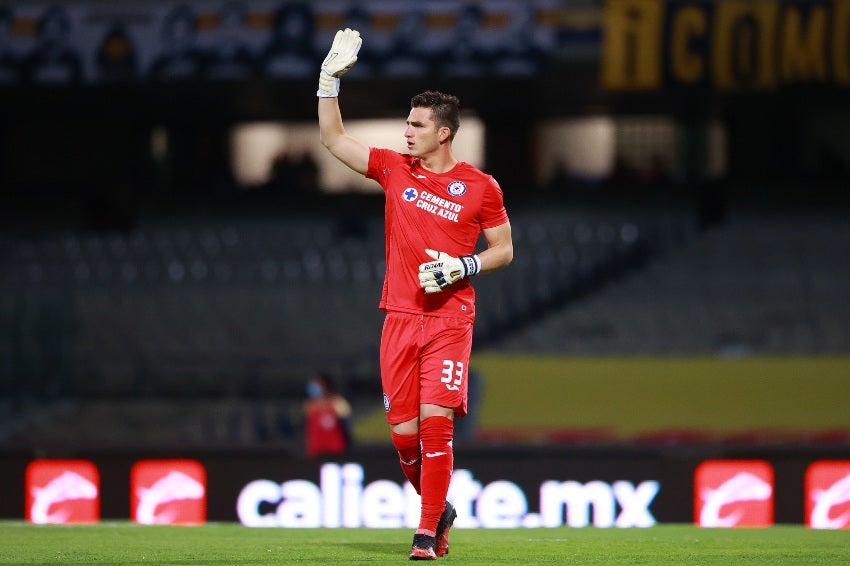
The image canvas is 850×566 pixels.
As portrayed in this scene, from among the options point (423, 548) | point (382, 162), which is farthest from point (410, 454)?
point (382, 162)

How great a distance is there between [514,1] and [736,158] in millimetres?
8002

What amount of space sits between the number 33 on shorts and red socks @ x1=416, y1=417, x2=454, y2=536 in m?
0.15

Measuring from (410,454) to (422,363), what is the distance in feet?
1.50

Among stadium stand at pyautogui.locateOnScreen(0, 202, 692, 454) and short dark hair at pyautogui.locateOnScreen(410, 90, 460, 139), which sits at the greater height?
stadium stand at pyautogui.locateOnScreen(0, 202, 692, 454)

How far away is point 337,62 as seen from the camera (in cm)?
653

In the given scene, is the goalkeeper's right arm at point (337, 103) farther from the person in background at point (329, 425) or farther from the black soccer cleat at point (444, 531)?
the person in background at point (329, 425)

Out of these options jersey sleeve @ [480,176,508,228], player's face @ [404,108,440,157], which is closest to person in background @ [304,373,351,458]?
jersey sleeve @ [480,176,508,228]

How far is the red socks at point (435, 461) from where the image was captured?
6.33 m

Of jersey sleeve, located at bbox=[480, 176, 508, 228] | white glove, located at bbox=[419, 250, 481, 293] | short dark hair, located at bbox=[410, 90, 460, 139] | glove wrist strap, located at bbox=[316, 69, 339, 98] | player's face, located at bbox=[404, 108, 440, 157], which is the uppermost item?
glove wrist strap, located at bbox=[316, 69, 339, 98]

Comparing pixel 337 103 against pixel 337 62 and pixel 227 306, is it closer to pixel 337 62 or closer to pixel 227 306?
pixel 337 62

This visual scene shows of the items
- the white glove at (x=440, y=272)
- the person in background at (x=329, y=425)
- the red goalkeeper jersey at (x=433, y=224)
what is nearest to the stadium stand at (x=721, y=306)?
the person in background at (x=329, y=425)

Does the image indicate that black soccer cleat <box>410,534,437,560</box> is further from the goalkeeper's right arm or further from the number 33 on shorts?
the goalkeeper's right arm

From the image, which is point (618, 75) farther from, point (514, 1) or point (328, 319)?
point (328, 319)

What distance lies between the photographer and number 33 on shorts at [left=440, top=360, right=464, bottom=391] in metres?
6.34
